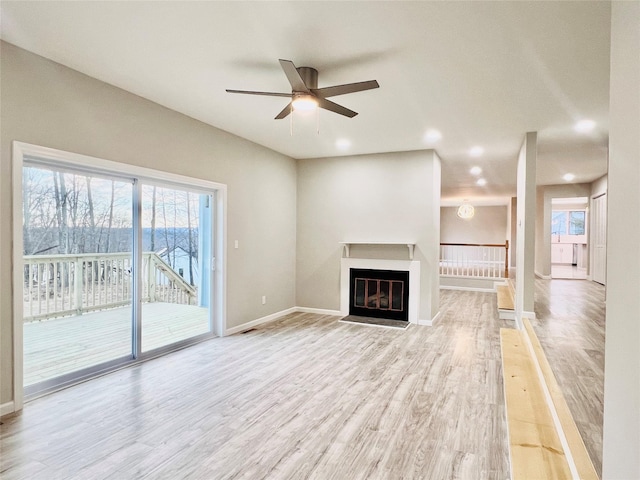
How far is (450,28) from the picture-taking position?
2447 millimetres

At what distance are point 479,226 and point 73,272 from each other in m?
14.5

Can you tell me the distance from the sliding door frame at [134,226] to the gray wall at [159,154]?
0.05 meters

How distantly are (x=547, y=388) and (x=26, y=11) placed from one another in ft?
14.8

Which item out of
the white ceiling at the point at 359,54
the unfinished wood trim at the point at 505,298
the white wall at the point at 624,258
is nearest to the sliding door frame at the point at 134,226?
the white ceiling at the point at 359,54

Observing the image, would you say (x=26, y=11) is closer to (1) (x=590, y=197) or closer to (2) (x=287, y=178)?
(2) (x=287, y=178)

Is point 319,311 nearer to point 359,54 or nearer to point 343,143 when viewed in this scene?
point 343,143

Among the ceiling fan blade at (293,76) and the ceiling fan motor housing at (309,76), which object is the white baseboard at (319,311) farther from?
the ceiling fan blade at (293,76)

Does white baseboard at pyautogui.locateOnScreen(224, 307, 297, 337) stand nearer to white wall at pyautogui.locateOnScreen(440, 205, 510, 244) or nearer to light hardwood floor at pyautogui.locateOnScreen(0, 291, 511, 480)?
light hardwood floor at pyautogui.locateOnScreen(0, 291, 511, 480)

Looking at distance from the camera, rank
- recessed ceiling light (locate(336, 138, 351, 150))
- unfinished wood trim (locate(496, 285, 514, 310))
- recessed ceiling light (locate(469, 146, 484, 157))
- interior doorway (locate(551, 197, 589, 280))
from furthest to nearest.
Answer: interior doorway (locate(551, 197, 589, 280))
unfinished wood trim (locate(496, 285, 514, 310))
recessed ceiling light (locate(469, 146, 484, 157))
recessed ceiling light (locate(336, 138, 351, 150))

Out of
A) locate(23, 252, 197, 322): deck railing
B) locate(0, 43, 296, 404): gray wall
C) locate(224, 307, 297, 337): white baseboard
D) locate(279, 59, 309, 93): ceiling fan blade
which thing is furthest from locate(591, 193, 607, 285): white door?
locate(23, 252, 197, 322): deck railing

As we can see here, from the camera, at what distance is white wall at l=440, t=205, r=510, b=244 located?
1448 cm

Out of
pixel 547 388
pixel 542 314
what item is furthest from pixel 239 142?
pixel 542 314

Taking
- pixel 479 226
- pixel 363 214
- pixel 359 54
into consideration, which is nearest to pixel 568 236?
pixel 479 226

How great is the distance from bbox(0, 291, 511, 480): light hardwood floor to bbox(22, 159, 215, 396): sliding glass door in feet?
1.10
